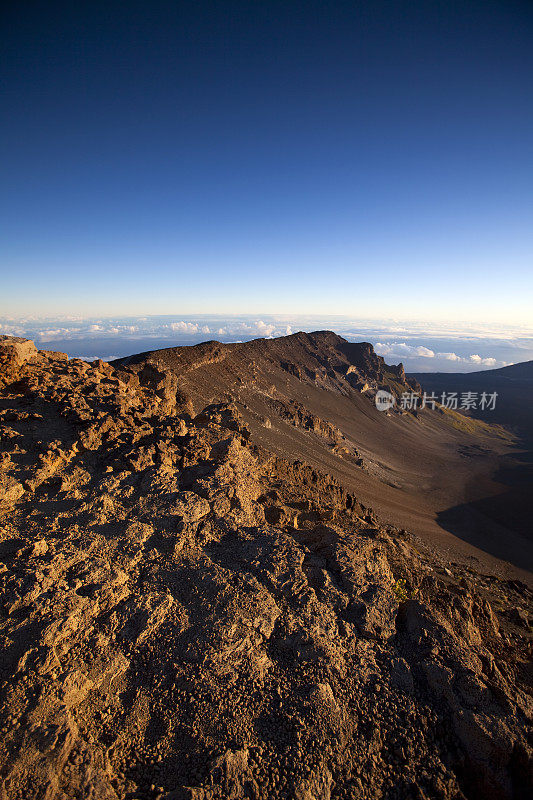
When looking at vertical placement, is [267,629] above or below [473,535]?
above

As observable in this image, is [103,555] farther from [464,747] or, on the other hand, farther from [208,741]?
[464,747]

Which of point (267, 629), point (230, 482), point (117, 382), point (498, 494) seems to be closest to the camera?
point (267, 629)

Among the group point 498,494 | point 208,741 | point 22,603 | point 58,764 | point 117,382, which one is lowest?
point 498,494

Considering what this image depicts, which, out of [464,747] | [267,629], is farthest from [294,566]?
[464,747]

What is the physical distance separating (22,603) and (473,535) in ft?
119

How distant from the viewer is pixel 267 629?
6.71 metres

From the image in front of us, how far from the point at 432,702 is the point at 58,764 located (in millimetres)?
6113

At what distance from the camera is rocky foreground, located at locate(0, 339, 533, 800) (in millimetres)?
4957

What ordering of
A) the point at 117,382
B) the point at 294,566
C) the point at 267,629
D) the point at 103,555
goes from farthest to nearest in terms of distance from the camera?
the point at 117,382 → the point at 294,566 → the point at 103,555 → the point at 267,629

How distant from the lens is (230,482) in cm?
1077

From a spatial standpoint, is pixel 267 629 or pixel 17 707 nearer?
pixel 17 707

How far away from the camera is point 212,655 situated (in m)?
6.10

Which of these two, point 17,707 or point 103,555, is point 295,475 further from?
point 17,707

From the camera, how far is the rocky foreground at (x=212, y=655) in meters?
4.96
